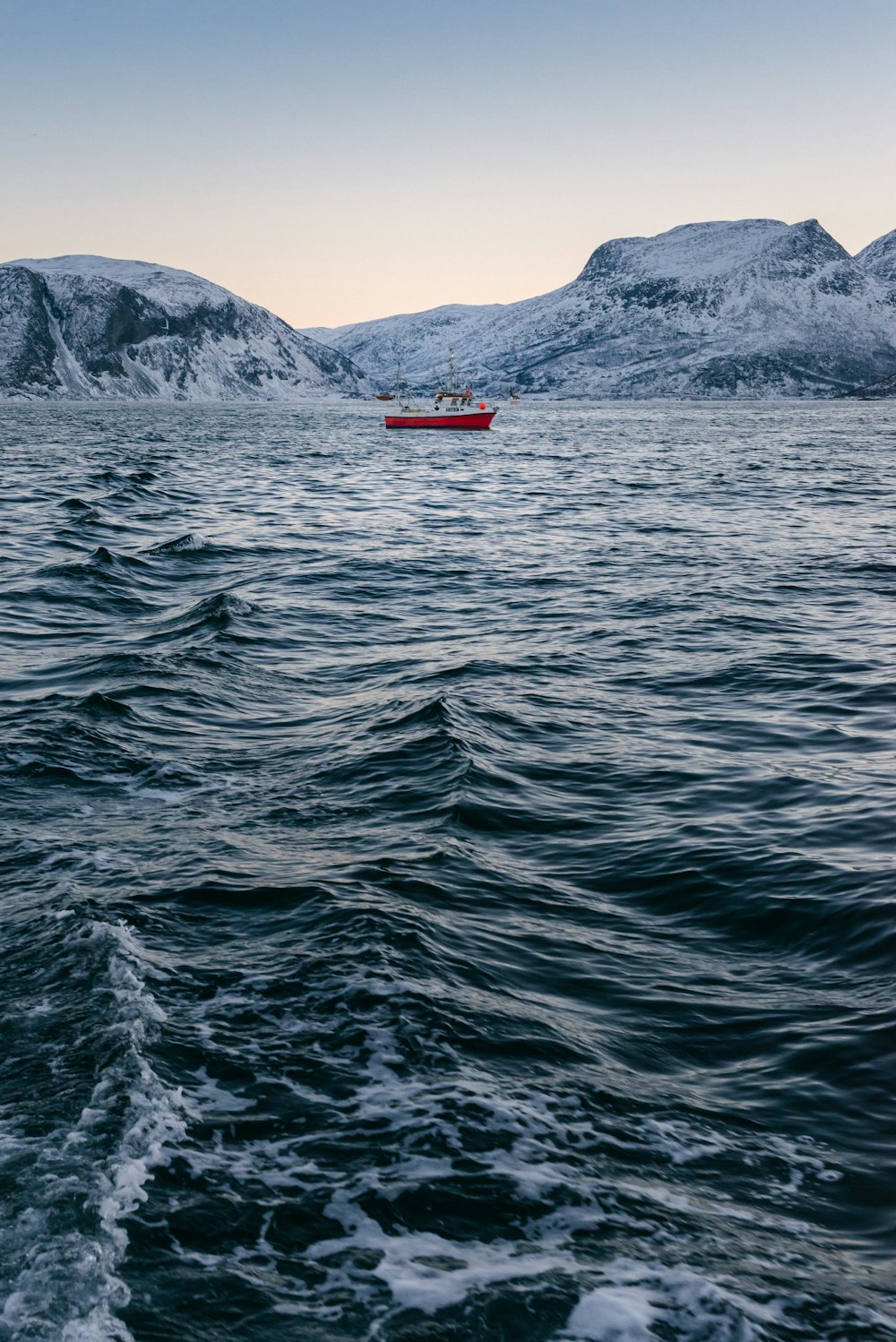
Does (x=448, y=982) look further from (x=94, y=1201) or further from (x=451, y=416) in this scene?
(x=451, y=416)

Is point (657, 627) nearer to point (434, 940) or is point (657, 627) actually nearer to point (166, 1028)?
point (434, 940)

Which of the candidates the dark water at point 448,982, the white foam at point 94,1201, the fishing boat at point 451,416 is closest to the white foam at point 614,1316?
the dark water at point 448,982

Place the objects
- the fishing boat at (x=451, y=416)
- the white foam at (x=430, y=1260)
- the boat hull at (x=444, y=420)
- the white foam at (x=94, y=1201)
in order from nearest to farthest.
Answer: the white foam at (x=94, y=1201), the white foam at (x=430, y=1260), the boat hull at (x=444, y=420), the fishing boat at (x=451, y=416)

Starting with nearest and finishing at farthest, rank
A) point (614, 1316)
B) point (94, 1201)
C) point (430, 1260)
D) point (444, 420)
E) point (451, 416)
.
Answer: point (614, 1316) → point (430, 1260) → point (94, 1201) → point (451, 416) → point (444, 420)

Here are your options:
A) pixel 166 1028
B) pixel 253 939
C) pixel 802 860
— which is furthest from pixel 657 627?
pixel 166 1028

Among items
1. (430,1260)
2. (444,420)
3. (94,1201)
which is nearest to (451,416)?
(444,420)

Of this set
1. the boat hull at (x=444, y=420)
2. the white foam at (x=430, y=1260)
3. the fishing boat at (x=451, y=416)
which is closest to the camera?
the white foam at (x=430, y=1260)

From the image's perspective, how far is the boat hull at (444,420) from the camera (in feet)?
420

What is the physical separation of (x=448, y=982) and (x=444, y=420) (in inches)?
5129

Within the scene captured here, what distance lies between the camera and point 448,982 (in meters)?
6.98

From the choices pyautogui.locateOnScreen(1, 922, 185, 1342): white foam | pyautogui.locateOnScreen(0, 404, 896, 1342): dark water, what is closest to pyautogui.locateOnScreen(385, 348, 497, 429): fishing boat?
pyautogui.locateOnScreen(0, 404, 896, 1342): dark water

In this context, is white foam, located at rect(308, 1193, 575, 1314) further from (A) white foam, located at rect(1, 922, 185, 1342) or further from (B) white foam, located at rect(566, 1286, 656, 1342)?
(A) white foam, located at rect(1, 922, 185, 1342)

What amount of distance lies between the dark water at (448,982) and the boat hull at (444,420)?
114 meters

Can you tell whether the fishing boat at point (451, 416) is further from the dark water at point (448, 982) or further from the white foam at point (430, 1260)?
the white foam at point (430, 1260)
